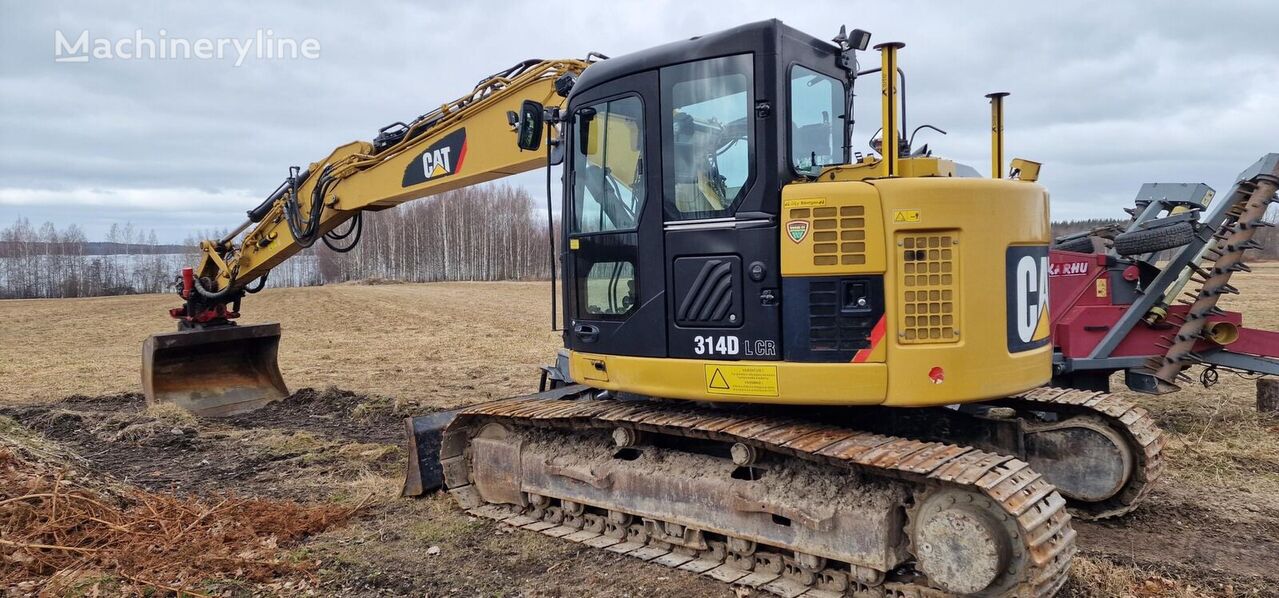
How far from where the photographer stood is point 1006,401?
5902 mm

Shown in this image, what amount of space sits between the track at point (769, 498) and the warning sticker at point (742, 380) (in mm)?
227

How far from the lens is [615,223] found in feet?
17.7

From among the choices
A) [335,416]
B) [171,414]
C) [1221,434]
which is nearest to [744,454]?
[1221,434]

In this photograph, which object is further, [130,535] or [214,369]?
[214,369]

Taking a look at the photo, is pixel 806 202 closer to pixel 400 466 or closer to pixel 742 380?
pixel 742 380

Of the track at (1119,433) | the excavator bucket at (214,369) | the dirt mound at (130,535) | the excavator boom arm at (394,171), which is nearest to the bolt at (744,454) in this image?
the track at (1119,433)

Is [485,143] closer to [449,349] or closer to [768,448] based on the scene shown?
[768,448]

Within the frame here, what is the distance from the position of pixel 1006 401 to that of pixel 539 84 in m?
4.45

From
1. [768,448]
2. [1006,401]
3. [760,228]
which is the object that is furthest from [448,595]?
[1006,401]

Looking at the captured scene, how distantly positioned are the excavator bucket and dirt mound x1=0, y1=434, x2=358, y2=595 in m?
3.53

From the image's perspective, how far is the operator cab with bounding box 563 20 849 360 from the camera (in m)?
4.74

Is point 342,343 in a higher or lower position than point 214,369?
lower

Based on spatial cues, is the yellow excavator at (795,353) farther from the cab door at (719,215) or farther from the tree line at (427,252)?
the tree line at (427,252)

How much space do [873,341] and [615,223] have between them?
Result: 1.80 meters
